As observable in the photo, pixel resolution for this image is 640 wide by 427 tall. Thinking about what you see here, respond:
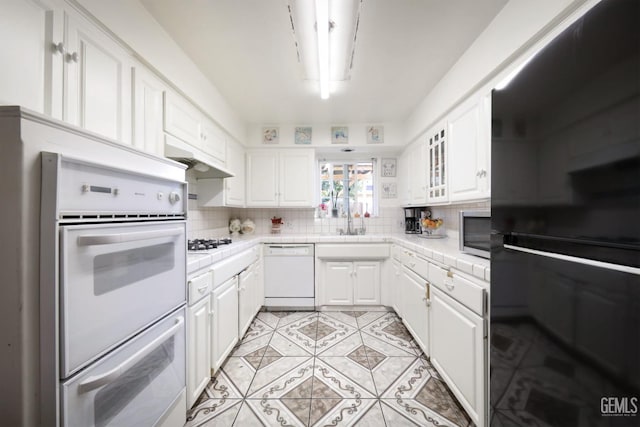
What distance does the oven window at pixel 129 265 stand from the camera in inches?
28.6

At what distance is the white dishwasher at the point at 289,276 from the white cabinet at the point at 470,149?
170 cm

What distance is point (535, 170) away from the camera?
0.70m

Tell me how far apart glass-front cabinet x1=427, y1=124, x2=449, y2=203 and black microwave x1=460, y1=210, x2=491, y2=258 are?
0.42 m

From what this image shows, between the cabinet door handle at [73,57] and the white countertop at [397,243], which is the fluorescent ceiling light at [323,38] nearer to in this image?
the cabinet door handle at [73,57]

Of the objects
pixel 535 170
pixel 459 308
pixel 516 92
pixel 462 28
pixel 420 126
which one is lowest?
pixel 459 308

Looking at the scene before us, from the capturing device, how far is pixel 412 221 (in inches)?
125

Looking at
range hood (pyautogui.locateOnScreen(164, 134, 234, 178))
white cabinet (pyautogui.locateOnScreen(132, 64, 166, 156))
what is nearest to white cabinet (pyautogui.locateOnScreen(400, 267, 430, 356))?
range hood (pyautogui.locateOnScreen(164, 134, 234, 178))

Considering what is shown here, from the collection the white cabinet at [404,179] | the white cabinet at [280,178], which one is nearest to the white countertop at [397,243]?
the white cabinet at [280,178]

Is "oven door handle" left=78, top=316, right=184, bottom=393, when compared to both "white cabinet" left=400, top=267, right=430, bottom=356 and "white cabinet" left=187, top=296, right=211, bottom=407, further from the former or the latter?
"white cabinet" left=400, top=267, right=430, bottom=356

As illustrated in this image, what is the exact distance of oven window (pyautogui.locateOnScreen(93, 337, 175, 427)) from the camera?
731 mm

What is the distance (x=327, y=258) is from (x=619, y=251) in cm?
243

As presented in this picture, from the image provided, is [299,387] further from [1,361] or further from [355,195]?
[355,195]

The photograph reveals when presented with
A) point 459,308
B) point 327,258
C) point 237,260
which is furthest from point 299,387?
point 327,258

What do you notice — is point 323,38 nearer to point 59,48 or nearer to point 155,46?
point 155,46
